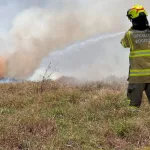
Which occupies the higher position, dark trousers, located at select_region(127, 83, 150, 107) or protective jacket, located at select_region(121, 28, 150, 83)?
protective jacket, located at select_region(121, 28, 150, 83)

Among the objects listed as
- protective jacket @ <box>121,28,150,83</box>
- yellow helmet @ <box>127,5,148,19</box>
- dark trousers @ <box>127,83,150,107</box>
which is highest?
yellow helmet @ <box>127,5,148,19</box>

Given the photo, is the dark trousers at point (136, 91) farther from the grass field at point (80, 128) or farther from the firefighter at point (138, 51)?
the grass field at point (80, 128)

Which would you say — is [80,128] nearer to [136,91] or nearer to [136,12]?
[136,91]

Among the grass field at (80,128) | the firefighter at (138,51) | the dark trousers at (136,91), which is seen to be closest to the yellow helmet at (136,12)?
the firefighter at (138,51)

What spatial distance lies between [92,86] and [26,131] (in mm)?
6256

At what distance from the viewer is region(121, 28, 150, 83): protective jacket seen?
20.3 feet

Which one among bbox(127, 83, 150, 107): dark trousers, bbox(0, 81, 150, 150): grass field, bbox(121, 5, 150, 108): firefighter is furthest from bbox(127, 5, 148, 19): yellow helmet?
bbox(0, 81, 150, 150): grass field

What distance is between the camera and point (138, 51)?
20.4 feet

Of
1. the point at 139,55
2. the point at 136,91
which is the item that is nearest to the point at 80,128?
the point at 136,91

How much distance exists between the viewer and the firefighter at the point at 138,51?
244 inches

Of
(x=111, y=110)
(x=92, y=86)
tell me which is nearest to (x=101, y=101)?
(x=111, y=110)

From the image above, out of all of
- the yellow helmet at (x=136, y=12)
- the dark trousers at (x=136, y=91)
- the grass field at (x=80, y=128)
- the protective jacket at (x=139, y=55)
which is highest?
the yellow helmet at (x=136, y=12)

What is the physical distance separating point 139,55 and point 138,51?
2.6 inches

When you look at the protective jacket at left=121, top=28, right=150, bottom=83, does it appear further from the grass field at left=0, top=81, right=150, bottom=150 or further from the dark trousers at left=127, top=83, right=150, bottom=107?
the grass field at left=0, top=81, right=150, bottom=150
